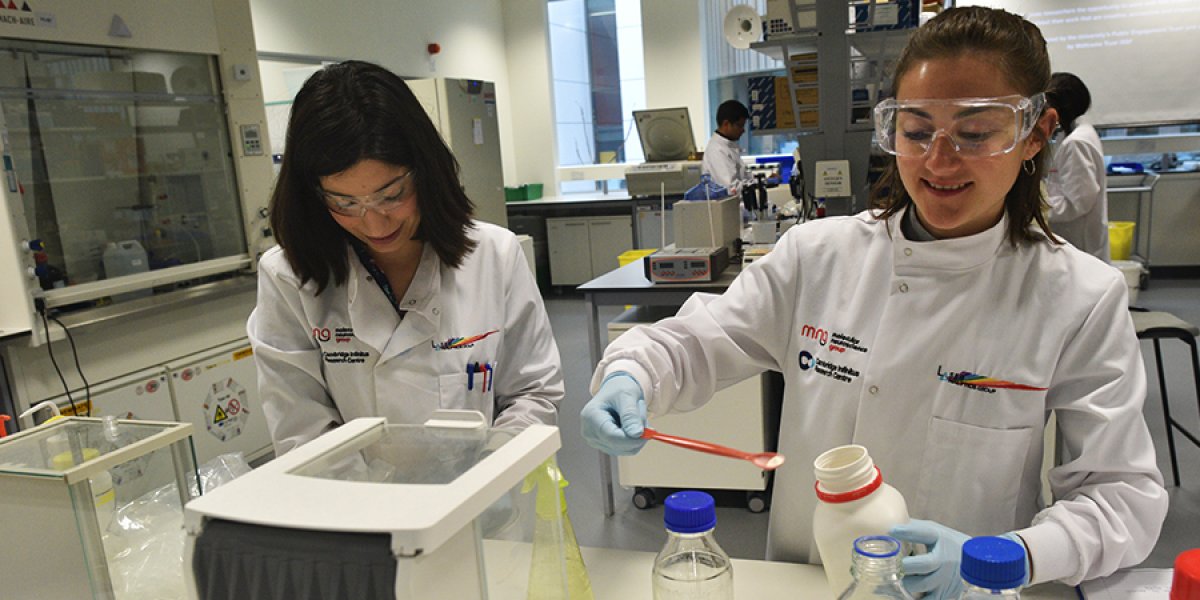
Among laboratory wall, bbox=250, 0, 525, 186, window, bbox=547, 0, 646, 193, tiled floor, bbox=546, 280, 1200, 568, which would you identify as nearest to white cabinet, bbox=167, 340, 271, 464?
tiled floor, bbox=546, 280, 1200, 568

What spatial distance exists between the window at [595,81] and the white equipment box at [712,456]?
5100mm

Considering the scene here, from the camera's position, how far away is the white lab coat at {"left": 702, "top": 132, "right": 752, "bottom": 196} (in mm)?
5605

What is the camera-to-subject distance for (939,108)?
3.19ft

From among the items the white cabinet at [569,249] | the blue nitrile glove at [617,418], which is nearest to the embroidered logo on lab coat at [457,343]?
the blue nitrile glove at [617,418]

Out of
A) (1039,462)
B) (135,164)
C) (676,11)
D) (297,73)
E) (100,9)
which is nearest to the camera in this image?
(1039,462)

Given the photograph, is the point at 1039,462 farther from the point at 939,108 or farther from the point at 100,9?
the point at 100,9

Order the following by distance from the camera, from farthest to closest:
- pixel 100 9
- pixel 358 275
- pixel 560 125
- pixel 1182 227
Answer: pixel 560 125
pixel 1182 227
pixel 100 9
pixel 358 275

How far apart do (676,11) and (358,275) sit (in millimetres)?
6145

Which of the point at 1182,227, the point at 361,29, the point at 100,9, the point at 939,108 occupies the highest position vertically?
the point at 361,29

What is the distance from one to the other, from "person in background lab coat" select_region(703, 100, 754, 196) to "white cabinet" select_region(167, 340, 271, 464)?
3.48 metres

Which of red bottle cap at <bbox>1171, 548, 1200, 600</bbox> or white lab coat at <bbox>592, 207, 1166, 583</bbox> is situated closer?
red bottle cap at <bbox>1171, 548, 1200, 600</bbox>

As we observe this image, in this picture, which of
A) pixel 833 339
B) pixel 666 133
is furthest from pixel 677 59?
pixel 833 339

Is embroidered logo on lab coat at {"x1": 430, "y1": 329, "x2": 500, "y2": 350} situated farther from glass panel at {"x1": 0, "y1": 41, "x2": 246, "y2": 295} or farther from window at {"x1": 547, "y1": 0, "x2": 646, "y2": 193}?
window at {"x1": 547, "y1": 0, "x2": 646, "y2": 193}

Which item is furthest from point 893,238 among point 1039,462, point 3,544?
point 3,544
